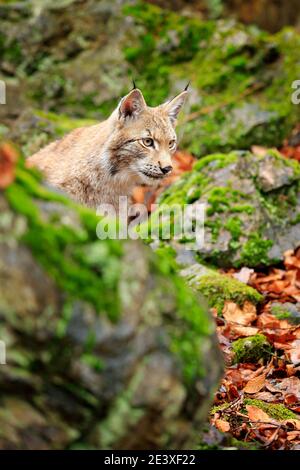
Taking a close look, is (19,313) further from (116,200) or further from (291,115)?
(291,115)

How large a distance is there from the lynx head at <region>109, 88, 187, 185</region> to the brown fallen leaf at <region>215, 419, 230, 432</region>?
2528 millimetres

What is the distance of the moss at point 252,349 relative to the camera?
4664 millimetres

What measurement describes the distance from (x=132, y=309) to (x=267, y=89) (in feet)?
26.3

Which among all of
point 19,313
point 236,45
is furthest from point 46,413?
point 236,45

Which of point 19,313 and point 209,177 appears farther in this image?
point 209,177

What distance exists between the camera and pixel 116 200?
5.90m

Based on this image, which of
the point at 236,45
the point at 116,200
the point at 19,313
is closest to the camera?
the point at 19,313

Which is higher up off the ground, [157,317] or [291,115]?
[291,115]

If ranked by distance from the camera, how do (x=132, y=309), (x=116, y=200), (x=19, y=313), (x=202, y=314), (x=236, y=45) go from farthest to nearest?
(x=236, y=45)
(x=116, y=200)
(x=202, y=314)
(x=132, y=309)
(x=19, y=313)

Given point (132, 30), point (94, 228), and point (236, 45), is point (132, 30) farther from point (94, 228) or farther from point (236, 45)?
point (94, 228)

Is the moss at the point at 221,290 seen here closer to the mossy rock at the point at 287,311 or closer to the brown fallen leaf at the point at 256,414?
the mossy rock at the point at 287,311

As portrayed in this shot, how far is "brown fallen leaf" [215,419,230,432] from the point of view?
3585 millimetres

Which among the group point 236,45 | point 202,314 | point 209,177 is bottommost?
point 202,314

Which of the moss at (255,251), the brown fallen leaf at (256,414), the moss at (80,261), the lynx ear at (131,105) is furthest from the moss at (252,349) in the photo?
the lynx ear at (131,105)
